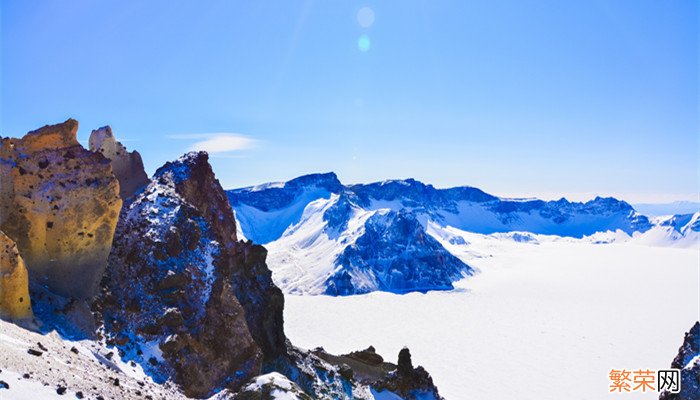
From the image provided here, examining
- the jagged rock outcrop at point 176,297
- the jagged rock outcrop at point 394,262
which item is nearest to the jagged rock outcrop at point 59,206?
the jagged rock outcrop at point 176,297

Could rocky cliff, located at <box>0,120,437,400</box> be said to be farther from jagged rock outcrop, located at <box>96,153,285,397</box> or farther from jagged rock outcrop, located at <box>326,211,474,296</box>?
jagged rock outcrop, located at <box>326,211,474,296</box>

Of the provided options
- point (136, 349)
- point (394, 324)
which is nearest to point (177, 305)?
point (136, 349)

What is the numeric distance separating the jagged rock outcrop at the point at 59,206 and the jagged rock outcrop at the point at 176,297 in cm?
202

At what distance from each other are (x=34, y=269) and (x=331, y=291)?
A: 13909cm

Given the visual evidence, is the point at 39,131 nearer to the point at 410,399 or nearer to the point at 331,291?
the point at 410,399

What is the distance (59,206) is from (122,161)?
11.0 m

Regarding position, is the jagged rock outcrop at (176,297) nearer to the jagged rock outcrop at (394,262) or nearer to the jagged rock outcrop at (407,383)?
the jagged rock outcrop at (407,383)

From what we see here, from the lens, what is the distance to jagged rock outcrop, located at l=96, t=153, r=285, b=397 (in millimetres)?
22422

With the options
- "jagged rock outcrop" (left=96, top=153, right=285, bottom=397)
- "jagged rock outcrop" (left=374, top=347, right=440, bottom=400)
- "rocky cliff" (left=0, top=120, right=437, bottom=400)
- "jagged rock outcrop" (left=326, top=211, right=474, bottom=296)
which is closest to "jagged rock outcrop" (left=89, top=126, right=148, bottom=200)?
"rocky cliff" (left=0, top=120, right=437, bottom=400)

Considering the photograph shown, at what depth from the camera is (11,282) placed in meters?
16.4

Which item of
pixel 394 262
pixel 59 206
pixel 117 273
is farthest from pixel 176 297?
pixel 394 262

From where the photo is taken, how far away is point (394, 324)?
11500 centimetres

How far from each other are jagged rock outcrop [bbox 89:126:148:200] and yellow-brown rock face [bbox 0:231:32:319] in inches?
501

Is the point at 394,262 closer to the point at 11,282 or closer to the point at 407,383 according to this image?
the point at 407,383
